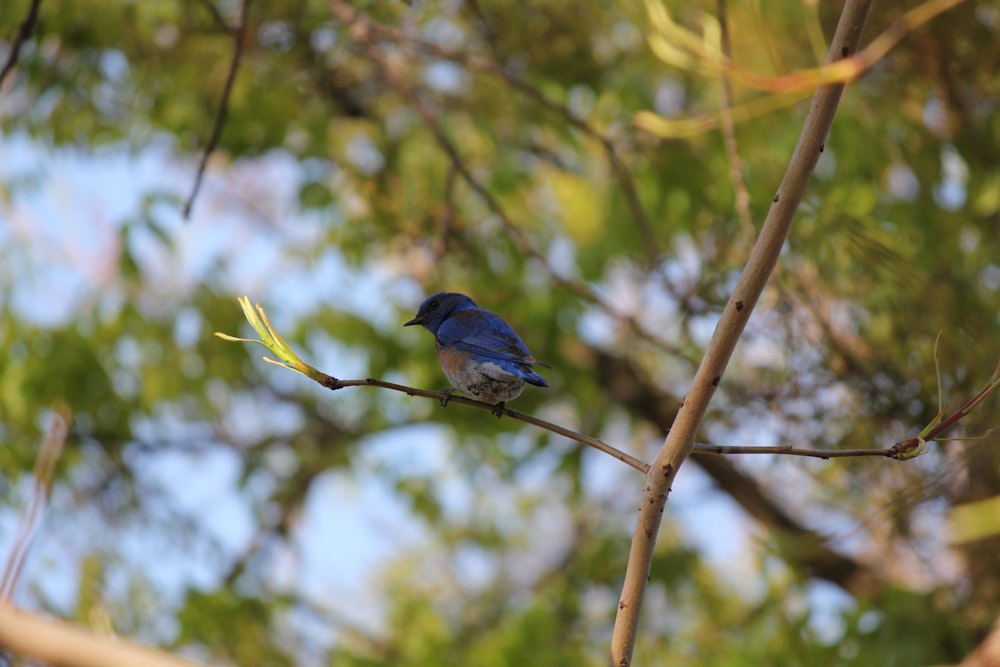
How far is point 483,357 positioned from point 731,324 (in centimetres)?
191

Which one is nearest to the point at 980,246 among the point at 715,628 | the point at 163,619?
the point at 715,628

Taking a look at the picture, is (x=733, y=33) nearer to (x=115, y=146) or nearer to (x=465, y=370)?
(x=465, y=370)

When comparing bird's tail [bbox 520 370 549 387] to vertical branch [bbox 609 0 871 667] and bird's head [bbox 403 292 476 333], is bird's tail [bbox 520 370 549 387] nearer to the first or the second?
bird's head [bbox 403 292 476 333]

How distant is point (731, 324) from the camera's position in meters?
2.07

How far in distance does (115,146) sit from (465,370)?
4.80m

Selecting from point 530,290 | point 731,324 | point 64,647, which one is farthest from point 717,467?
point 64,647

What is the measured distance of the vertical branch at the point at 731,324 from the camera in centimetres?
200

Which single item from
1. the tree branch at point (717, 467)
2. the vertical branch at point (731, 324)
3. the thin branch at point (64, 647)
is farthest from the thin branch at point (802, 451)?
the tree branch at point (717, 467)

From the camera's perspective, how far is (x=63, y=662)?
101 cm

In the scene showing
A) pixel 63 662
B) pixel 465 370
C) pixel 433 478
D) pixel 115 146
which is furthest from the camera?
pixel 433 478

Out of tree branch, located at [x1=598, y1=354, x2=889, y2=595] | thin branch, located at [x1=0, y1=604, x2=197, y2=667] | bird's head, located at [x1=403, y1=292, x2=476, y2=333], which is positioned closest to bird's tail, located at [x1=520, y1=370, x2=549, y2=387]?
bird's head, located at [x1=403, y1=292, x2=476, y2=333]

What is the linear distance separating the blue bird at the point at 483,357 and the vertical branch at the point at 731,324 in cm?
141

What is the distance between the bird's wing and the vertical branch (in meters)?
1.54

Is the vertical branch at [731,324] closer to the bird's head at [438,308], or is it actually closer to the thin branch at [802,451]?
the thin branch at [802,451]
